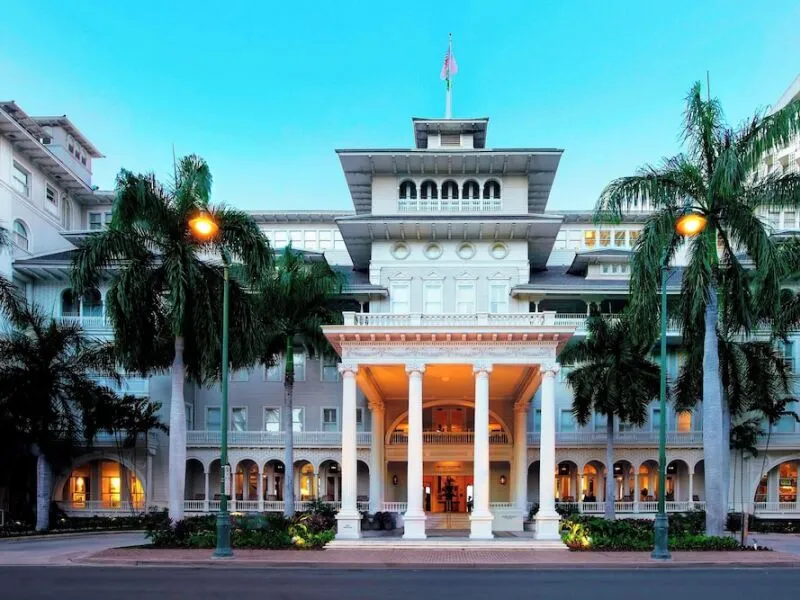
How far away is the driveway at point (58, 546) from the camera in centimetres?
2509

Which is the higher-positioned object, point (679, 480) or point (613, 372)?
point (613, 372)

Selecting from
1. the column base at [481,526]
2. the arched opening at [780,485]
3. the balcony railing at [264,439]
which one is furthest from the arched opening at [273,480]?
the arched opening at [780,485]

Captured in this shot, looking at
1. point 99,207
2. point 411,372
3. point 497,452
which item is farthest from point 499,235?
point 99,207

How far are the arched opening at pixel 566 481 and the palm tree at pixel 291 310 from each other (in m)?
18.7

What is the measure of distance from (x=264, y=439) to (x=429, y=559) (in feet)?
78.8

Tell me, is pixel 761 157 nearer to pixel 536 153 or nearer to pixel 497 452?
pixel 536 153

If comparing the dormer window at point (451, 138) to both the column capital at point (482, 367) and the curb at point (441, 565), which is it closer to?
the column capital at point (482, 367)

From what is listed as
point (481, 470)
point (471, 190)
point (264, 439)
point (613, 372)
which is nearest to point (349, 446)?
point (481, 470)

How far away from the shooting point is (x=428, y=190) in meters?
47.2

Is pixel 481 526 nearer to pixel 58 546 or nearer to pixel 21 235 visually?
pixel 58 546

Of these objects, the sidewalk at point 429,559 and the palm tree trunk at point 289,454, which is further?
the palm tree trunk at point 289,454

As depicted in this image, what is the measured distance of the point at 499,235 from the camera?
46.0 m

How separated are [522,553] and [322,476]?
2394cm

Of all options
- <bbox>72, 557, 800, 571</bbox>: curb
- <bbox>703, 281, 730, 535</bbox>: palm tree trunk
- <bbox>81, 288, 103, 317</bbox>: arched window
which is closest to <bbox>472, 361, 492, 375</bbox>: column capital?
<bbox>703, 281, 730, 535</bbox>: palm tree trunk
